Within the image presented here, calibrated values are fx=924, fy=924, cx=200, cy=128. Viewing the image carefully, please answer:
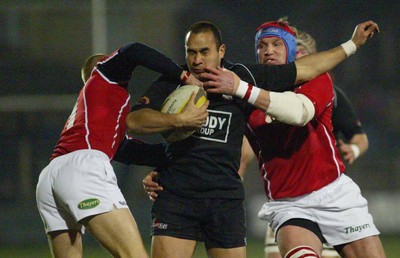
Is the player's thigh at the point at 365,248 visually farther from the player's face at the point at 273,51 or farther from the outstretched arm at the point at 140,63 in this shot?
the outstretched arm at the point at 140,63

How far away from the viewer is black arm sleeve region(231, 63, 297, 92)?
5.55m

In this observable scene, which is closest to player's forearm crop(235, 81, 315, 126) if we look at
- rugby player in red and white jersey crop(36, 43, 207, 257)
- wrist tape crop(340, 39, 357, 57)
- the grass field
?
rugby player in red and white jersey crop(36, 43, 207, 257)

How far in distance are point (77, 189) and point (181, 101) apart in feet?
2.59

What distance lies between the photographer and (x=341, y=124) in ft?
24.8

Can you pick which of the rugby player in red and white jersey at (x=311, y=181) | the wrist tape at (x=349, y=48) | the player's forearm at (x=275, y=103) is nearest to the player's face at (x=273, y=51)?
the rugby player in red and white jersey at (x=311, y=181)

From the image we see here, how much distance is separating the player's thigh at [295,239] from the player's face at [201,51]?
3.56ft

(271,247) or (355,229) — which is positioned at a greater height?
(355,229)

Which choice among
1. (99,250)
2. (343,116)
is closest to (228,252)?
(343,116)

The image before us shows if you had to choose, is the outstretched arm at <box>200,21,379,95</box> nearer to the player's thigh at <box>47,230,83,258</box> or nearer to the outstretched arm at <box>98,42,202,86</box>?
the outstretched arm at <box>98,42,202,86</box>

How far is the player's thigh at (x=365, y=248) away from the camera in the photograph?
18.0ft

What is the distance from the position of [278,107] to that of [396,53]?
807 centimetres

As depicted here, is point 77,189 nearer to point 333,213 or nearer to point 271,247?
point 333,213

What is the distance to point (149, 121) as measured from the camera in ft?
17.6

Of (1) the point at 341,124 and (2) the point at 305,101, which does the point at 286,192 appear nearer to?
(2) the point at 305,101
